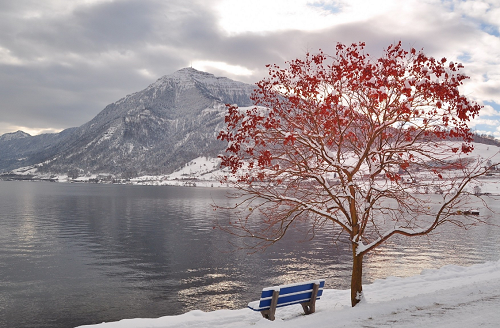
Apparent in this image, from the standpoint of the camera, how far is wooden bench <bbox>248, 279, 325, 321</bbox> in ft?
44.1

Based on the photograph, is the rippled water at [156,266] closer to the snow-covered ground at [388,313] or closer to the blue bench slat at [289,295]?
the snow-covered ground at [388,313]

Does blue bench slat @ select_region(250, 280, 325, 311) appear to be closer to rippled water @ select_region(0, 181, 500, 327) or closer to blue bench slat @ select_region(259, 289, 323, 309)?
blue bench slat @ select_region(259, 289, 323, 309)

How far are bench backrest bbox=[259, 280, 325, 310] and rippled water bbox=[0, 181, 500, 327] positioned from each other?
918 cm

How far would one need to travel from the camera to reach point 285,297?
13898 mm

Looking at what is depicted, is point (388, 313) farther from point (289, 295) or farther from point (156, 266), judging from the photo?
point (156, 266)

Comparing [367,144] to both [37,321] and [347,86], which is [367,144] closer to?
[347,86]

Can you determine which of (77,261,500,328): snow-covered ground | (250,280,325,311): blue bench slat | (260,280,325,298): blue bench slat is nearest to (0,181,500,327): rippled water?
(77,261,500,328): snow-covered ground

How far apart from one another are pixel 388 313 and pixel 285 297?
4.06 metres

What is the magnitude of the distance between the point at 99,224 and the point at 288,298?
59881mm

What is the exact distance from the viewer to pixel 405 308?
1184cm

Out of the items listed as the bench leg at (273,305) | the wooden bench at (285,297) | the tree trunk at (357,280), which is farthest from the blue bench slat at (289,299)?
the tree trunk at (357,280)

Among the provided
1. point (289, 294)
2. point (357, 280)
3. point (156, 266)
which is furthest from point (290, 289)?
point (156, 266)

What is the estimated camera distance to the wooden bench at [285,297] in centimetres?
1343

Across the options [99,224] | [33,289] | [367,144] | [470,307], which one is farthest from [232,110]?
[99,224]
